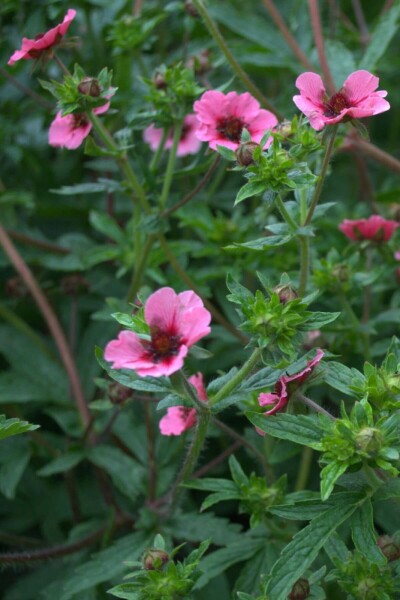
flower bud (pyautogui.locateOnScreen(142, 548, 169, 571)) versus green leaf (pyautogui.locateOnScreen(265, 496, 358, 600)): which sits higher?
flower bud (pyautogui.locateOnScreen(142, 548, 169, 571))

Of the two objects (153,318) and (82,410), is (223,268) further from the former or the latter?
(153,318)

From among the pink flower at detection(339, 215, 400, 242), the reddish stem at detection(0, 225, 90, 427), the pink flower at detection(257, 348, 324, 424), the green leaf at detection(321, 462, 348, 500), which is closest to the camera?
the green leaf at detection(321, 462, 348, 500)

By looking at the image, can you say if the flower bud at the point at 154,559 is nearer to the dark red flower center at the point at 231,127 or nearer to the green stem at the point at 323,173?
the green stem at the point at 323,173

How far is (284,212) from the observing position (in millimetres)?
1363

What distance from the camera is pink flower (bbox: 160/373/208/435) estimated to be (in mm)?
1355

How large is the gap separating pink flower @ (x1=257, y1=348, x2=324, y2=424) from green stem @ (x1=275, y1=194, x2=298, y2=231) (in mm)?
274

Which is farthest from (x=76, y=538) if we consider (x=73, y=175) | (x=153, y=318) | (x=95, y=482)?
(x=73, y=175)

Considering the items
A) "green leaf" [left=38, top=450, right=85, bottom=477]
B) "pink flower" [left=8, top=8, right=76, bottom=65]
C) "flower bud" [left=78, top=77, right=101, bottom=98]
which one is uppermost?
"pink flower" [left=8, top=8, right=76, bottom=65]

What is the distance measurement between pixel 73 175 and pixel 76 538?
3.71ft

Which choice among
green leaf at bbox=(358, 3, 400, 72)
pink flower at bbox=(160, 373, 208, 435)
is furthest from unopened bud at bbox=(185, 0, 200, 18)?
pink flower at bbox=(160, 373, 208, 435)

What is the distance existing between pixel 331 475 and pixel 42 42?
937mm

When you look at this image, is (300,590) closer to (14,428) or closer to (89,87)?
(14,428)

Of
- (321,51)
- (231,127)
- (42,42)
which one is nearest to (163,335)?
(231,127)

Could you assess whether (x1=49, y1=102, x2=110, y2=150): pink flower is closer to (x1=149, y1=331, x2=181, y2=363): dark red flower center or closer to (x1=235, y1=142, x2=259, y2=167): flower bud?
(x1=235, y1=142, x2=259, y2=167): flower bud
